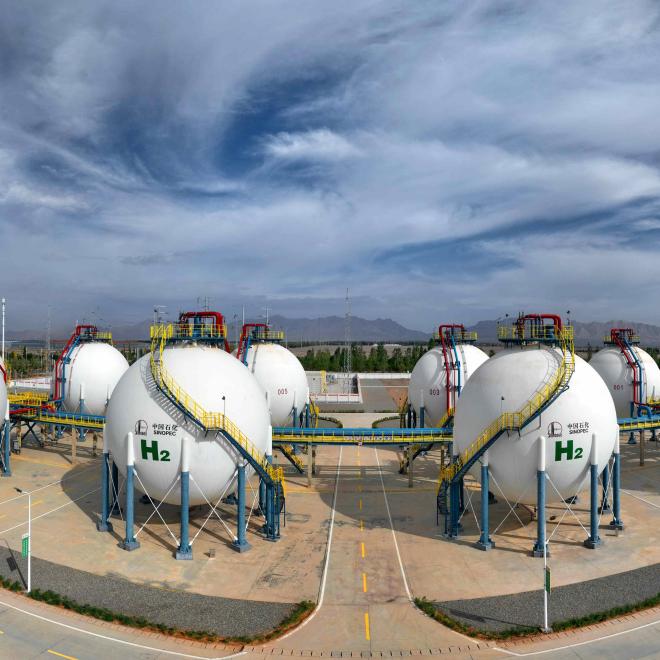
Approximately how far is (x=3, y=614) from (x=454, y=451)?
20931 mm

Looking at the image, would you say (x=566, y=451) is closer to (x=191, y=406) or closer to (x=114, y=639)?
(x=191, y=406)

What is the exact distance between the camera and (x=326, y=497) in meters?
34.8

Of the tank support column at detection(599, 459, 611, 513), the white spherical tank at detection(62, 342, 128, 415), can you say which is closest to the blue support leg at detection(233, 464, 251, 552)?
the tank support column at detection(599, 459, 611, 513)

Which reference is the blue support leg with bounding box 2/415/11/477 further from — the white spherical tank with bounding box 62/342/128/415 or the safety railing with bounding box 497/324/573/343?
the safety railing with bounding box 497/324/573/343

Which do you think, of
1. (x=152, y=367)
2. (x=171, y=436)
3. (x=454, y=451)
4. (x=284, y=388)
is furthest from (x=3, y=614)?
(x=284, y=388)

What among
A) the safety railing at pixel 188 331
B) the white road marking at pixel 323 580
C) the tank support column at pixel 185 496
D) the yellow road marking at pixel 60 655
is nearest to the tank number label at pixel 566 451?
the white road marking at pixel 323 580

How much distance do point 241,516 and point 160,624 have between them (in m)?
6.95

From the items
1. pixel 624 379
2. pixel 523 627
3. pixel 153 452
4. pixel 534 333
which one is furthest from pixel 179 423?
pixel 624 379

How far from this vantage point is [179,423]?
2525cm

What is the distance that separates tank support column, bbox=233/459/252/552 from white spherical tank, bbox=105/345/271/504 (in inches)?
24.1

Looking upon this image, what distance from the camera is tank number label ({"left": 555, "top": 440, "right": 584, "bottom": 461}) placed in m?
25.6

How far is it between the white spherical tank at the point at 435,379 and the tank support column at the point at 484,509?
15.9 m

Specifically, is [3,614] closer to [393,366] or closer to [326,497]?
[326,497]

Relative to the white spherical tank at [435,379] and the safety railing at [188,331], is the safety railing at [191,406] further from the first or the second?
the white spherical tank at [435,379]
